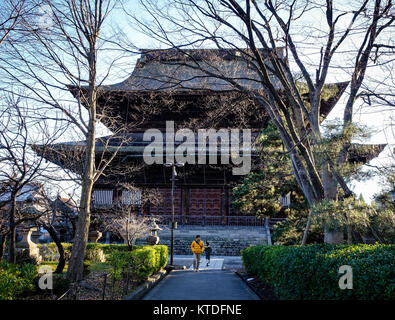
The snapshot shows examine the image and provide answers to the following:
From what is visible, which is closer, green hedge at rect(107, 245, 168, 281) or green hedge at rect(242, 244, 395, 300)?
green hedge at rect(242, 244, 395, 300)

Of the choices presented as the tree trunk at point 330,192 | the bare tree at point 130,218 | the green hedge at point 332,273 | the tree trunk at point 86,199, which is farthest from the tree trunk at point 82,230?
the tree trunk at point 330,192

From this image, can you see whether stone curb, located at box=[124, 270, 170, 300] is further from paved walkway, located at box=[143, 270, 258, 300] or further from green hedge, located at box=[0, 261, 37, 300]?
green hedge, located at box=[0, 261, 37, 300]

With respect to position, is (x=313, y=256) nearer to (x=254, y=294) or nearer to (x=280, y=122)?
(x=254, y=294)

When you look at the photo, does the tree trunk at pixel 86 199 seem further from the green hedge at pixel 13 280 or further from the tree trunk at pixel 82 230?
the green hedge at pixel 13 280

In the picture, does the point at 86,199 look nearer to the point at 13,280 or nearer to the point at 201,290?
the point at 13,280

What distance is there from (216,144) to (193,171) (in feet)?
10.2

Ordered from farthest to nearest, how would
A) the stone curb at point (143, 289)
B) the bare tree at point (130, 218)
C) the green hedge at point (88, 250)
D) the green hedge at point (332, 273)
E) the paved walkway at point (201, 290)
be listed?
1. the bare tree at point (130, 218)
2. the green hedge at point (88, 250)
3. the paved walkway at point (201, 290)
4. the stone curb at point (143, 289)
5. the green hedge at point (332, 273)

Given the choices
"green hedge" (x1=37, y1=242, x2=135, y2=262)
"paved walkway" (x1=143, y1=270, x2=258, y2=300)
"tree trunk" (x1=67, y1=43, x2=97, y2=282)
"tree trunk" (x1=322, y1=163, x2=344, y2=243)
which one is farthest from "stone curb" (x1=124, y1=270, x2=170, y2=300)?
"tree trunk" (x1=322, y1=163, x2=344, y2=243)

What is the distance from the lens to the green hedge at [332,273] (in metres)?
4.32

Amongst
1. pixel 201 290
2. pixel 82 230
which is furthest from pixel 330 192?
pixel 82 230

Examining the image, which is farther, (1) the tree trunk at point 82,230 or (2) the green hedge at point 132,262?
(2) the green hedge at point 132,262

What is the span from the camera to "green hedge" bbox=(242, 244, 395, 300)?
4.32 metres

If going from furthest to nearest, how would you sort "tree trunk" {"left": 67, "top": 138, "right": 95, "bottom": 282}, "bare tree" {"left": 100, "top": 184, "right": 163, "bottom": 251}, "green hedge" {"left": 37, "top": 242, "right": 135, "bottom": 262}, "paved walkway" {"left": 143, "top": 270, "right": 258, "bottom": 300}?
"bare tree" {"left": 100, "top": 184, "right": 163, "bottom": 251}
"green hedge" {"left": 37, "top": 242, "right": 135, "bottom": 262}
"tree trunk" {"left": 67, "top": 138, "right": 95, "bottom": 282}
"paved walkway" {"left": 143, "top": 270, "right": 258, "bottom": 300}

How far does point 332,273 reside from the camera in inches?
202
